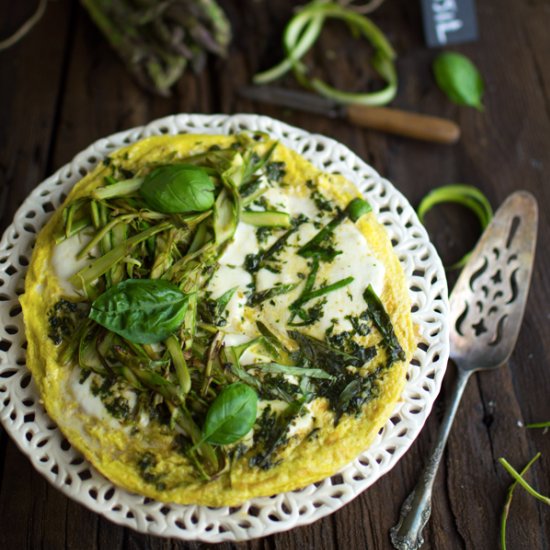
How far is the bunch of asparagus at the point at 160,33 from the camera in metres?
4.03

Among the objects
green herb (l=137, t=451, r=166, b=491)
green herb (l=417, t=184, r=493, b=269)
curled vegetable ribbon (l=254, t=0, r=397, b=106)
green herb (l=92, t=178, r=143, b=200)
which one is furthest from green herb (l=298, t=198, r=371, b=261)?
curled vegetable ribbon (l=254, t=0, r=397, b=106)

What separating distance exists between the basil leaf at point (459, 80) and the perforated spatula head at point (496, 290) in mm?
864

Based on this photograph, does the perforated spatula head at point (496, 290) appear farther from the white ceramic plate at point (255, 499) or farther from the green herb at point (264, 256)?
the green herb at point (264, 256)

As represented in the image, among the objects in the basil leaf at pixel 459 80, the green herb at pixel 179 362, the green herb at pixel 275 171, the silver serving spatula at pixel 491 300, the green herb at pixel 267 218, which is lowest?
the silver serving spatula at pixel 491 300

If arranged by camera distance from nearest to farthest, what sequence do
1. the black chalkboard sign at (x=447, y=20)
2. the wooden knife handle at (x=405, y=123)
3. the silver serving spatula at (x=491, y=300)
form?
1. the silver serving spatula at (x=491, y=300)
2. the wooden knife handle at (x=405, y=123)
3. the black chalkboard sign at (x=447, y=20)

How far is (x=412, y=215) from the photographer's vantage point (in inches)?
122

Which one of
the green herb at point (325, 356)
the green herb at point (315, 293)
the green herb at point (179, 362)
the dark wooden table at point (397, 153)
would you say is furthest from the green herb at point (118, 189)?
the dark wooden table at point (397, 153)

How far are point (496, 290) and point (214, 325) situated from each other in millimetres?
1505

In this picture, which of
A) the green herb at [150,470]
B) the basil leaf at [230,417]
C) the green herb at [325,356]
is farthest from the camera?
the green herb at [325,356]

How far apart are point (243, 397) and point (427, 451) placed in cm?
116

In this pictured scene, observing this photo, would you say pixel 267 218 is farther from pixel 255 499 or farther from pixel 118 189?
pixel 255 499

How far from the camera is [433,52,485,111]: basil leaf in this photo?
409 cm

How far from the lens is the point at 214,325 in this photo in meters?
2.64

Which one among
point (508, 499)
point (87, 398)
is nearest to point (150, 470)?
point (87, 398)
